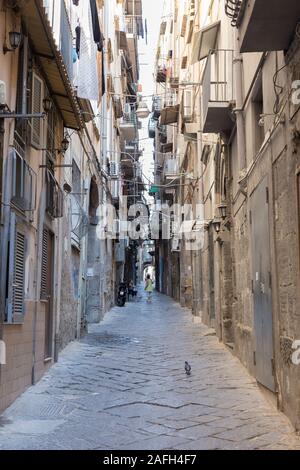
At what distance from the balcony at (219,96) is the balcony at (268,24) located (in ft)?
14.0

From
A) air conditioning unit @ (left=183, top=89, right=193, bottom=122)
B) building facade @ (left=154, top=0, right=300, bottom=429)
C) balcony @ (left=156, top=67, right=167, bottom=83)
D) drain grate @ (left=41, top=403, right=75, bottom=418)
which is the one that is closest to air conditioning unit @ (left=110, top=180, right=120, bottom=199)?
air conditioning unit @ (left=183, top=89, right=193, bottom=122)

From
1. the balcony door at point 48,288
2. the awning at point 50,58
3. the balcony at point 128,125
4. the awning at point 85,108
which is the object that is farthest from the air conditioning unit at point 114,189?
the balcony door at point 48,288

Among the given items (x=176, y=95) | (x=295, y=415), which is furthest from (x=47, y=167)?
(x=176, y=95)

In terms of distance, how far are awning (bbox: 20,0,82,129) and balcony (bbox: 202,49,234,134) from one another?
2452 mm

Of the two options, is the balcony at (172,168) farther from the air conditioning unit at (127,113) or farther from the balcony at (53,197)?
the balcony at (53,197)

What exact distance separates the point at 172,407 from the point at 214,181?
837cm

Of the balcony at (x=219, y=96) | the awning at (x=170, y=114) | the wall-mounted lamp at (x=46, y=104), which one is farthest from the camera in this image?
the awning at (x=170, y=114)

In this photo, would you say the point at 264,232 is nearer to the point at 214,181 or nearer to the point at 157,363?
the point at 157,363

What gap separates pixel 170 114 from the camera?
28.7 m

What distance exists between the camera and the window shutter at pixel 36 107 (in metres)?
7.58

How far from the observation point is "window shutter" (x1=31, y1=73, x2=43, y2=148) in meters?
7.58

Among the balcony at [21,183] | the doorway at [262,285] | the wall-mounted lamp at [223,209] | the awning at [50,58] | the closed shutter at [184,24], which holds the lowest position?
the doorway at [262,285]

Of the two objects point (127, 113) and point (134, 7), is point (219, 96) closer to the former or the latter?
point (127, 113)

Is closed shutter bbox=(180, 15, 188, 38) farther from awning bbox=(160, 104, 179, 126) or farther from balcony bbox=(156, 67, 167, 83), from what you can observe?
balcony bbox=(156, 67, 167, 83)
